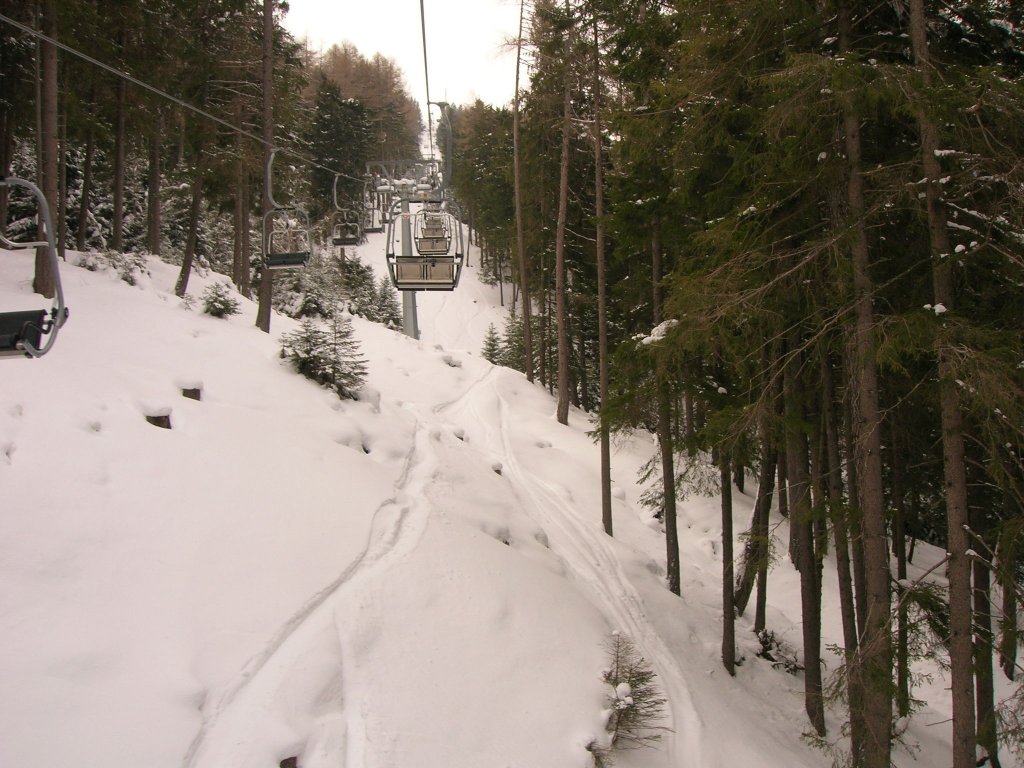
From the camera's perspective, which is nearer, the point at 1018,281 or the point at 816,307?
the point at 1018,281

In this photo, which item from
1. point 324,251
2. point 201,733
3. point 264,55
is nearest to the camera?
point 201,733

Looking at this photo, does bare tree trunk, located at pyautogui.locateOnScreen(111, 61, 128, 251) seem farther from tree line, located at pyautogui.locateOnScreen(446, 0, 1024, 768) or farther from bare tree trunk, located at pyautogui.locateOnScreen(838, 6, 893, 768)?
bare tree trunk, located at pyautogui.locateOnScreen(838, 6, 893, 768)

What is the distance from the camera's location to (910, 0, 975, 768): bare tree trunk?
19.2 feet

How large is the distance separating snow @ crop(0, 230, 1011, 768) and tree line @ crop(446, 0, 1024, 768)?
2522mm

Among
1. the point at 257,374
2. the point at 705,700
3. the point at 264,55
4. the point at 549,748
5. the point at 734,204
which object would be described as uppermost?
the point at 264,55

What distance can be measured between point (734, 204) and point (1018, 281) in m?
3.48

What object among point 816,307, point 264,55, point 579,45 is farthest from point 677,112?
point 264,55

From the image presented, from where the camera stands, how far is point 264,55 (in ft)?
57.3

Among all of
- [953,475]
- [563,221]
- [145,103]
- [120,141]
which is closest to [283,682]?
[953,475]

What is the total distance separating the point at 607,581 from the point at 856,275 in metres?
8.25

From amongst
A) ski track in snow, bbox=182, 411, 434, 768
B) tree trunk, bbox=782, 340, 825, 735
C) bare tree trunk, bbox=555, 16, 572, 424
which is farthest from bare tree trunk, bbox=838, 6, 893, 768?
bare tree trunk, bbox=555, 16, 572, 424

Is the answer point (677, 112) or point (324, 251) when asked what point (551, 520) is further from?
point (324, 251)

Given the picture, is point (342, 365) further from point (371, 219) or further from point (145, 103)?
point (145, 103)

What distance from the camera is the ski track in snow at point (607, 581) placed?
905 cm
